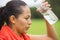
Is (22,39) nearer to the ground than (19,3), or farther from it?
nearer to the ground

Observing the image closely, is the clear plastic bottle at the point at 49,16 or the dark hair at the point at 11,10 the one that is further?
the clear plastic bottle at the point at 49,16

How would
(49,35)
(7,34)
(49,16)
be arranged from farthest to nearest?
(49,35), (49,16), (7,34)

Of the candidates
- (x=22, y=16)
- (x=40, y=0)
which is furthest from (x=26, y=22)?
(x=40, y=0)

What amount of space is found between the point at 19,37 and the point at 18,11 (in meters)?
0.20

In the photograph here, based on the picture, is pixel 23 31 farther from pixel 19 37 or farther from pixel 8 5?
pixel 8 5

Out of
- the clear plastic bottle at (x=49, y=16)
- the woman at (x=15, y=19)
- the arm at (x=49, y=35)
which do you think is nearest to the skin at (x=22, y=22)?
the woman at (x=15, y=19)

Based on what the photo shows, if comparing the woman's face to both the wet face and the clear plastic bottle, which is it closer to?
the wet face

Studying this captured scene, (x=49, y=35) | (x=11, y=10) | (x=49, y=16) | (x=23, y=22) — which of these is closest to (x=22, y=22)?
(x=23, y=22)

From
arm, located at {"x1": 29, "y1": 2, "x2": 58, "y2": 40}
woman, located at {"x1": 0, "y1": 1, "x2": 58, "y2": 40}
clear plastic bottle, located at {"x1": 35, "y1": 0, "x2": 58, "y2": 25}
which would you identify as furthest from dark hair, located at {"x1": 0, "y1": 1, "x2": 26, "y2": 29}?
arm, located at {"x1": 29, "y1": 2, "x2": 58, "y2": 40}

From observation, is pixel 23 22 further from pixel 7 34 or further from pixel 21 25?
pixel 7 34

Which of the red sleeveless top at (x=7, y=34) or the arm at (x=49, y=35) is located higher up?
the red sleeveless top at (x=7, y=34)

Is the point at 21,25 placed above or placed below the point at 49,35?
above

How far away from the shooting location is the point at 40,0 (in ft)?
8.61

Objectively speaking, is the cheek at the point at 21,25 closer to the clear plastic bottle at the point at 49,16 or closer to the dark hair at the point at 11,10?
the dark hair at the point at 11,10
